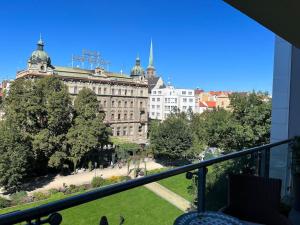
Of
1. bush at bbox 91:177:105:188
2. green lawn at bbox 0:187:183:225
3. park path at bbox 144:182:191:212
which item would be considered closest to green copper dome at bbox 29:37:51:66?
bush at bbox 91:177:105:188

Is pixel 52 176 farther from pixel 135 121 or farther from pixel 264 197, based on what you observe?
pixel 264 197

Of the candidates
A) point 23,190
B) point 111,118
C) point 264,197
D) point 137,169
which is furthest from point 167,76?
point 264,197

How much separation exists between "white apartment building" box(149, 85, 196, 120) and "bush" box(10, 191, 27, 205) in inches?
1500

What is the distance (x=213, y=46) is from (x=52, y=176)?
3618 centimetres

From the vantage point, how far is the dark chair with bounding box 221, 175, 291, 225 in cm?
216

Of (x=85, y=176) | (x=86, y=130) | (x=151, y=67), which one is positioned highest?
(x=151, y=67)

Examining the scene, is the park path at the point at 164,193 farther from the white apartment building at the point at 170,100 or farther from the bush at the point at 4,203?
the white apartment building at the point at 170,100

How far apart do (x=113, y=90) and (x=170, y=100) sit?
16567mm

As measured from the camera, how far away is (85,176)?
24.2 m

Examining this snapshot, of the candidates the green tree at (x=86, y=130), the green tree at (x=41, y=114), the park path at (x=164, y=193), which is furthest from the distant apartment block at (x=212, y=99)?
the park path at (x=164, y=193)

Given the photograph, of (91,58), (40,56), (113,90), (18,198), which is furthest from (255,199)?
(91,58)

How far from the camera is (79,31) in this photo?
4728cm

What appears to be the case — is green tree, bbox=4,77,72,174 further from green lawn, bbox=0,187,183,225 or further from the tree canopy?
green lawn, bbox=0,187,183,225

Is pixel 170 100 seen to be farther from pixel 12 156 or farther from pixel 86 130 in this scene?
pixel 12 156
